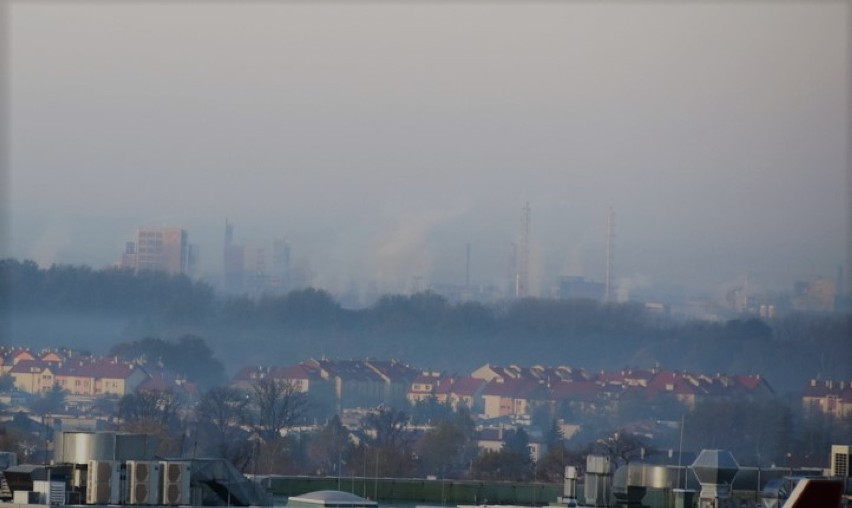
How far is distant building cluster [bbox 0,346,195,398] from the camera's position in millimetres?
184875

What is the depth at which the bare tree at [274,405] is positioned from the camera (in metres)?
162

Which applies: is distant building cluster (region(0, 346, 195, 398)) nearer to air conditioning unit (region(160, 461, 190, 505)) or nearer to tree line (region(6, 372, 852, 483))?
tree line (region(6, 372, 852, 483))

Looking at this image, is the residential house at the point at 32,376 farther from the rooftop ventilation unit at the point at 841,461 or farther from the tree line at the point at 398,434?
the rooftop ventilation unit at the point at 841,461

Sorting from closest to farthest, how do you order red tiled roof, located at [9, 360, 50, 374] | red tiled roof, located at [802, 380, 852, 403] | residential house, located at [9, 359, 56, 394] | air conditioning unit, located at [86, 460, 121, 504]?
air conditioning unit, located at [86, 460, 121, 504] → red tiled roof, located at [802, 380, 852, 403] → residential house, located at [9, 359, 56, 394] → red tiled roof, located at [9, 360, 50, 374]

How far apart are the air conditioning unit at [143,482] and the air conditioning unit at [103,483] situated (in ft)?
0.99

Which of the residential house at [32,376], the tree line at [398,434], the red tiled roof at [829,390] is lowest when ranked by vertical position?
the tree line at [398,434]

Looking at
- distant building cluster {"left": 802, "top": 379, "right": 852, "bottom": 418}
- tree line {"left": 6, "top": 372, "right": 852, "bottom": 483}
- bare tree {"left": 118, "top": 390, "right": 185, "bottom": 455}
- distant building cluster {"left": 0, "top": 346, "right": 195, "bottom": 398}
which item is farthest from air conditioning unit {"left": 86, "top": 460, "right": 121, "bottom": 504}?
distant building cluster {"left": 802, "top": 379, "right": 852, "bottom": 418}

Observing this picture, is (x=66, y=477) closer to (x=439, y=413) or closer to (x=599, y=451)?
(x=599, y=451)

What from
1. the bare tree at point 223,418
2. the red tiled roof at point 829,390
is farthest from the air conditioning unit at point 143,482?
the red tiled roof at point 829,390

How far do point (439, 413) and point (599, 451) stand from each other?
46.2m

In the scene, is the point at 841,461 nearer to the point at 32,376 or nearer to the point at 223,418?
the point at 223,418

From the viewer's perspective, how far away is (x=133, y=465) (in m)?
50.9

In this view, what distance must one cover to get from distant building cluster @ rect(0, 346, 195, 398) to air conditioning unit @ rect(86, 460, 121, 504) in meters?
129

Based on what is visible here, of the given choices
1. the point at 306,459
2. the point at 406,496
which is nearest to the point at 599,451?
the point at 306,459
